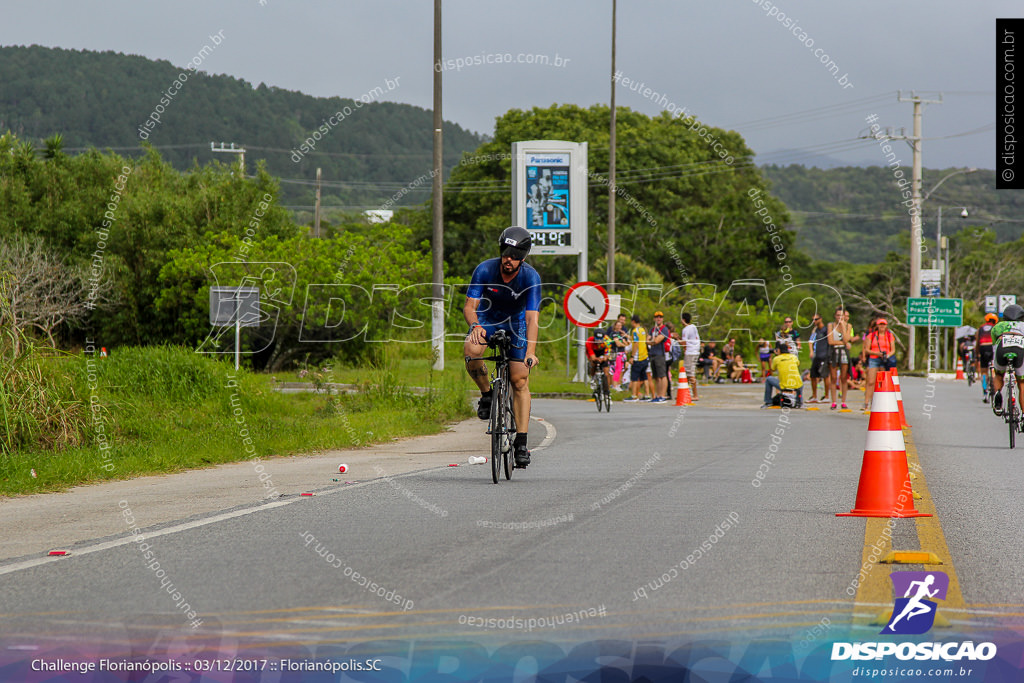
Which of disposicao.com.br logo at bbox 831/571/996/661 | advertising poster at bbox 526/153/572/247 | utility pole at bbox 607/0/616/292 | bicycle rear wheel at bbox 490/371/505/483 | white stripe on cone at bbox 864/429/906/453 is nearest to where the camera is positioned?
disposicao.com.br logo at bbox 831/571/996/661

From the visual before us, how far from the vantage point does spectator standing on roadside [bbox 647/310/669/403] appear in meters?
26.6

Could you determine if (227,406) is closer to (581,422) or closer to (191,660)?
(581,422)

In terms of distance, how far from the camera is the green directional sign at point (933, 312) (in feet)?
175

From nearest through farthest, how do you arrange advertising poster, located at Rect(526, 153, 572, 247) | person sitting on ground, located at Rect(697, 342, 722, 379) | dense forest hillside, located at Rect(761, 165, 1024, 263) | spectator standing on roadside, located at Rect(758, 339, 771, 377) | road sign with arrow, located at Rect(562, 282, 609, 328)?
road sign with arrow, located at Rect(562, 282, 609, 328) < advertising poster, located at Rect(526, 153, 572, 247) < spectator standing on roadside, located at Rect(758, 339, 771, 377) < person sitting on ground, located at Rect(697, 342, 722, 379) < dense forest hillside, located at Rect(761, 165, 1024, 263)

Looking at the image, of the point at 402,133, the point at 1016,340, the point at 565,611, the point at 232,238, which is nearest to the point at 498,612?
the point at 565,611

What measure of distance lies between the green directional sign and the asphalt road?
44.2 m

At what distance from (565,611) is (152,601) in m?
1.92

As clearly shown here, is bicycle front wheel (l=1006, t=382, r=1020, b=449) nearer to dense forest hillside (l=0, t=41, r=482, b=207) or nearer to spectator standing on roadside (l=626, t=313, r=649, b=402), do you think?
spectator standing on roadside (l=626, t=313, r=649, b=402)

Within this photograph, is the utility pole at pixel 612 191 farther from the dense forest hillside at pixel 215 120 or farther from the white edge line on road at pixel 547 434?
the dense forest hillside at pixel 215 120

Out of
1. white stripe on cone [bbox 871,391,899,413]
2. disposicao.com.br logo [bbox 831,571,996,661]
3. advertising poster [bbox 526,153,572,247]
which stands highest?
advertising poster [bbox 526,153,572,247]

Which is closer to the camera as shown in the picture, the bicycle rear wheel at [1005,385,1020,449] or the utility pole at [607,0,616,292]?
the bicycle rear wheel at [1005,385,1020,449]

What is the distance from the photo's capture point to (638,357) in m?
27.1

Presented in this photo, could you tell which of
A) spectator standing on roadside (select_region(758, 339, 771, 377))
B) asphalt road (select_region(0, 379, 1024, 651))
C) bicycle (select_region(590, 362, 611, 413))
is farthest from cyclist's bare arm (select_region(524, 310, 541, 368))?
spectator standing on roadside (select_region(758, 339, 771, 377))

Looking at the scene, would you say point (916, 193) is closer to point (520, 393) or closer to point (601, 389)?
point (601, 389)
